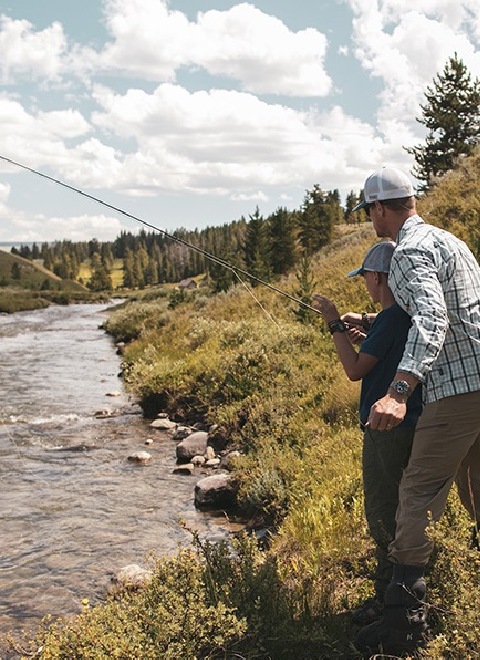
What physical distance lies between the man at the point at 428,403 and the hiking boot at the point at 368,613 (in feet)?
0.96

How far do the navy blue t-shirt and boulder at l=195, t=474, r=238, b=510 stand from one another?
526 cm

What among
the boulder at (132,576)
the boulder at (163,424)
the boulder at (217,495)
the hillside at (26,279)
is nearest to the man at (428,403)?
the boulder at (132,576)

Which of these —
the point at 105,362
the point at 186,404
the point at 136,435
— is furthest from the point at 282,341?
the point at 105,362

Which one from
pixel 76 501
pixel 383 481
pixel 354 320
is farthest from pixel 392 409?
pixel 76 501

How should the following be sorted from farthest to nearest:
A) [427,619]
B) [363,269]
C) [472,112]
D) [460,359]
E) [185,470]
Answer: [472,112], [185,470], [363,269], [427,619], [460,359]

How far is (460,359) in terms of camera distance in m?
3.43

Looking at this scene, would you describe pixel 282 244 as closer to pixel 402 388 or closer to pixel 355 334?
pixel 355 334

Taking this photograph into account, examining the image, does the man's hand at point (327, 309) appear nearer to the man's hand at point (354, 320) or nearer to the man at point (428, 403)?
the man's hand at point (354, 320)

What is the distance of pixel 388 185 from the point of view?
12.2ft

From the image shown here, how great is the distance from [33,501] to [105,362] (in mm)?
16556

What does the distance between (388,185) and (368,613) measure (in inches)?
111

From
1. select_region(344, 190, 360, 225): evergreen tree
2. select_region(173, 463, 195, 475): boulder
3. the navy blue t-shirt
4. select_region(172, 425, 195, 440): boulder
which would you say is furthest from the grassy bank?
select_region(344, 190, 360, 225): evergreen tree

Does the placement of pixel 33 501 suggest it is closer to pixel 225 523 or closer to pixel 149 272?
pixel 225 523

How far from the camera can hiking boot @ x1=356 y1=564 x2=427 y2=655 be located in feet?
11.7
